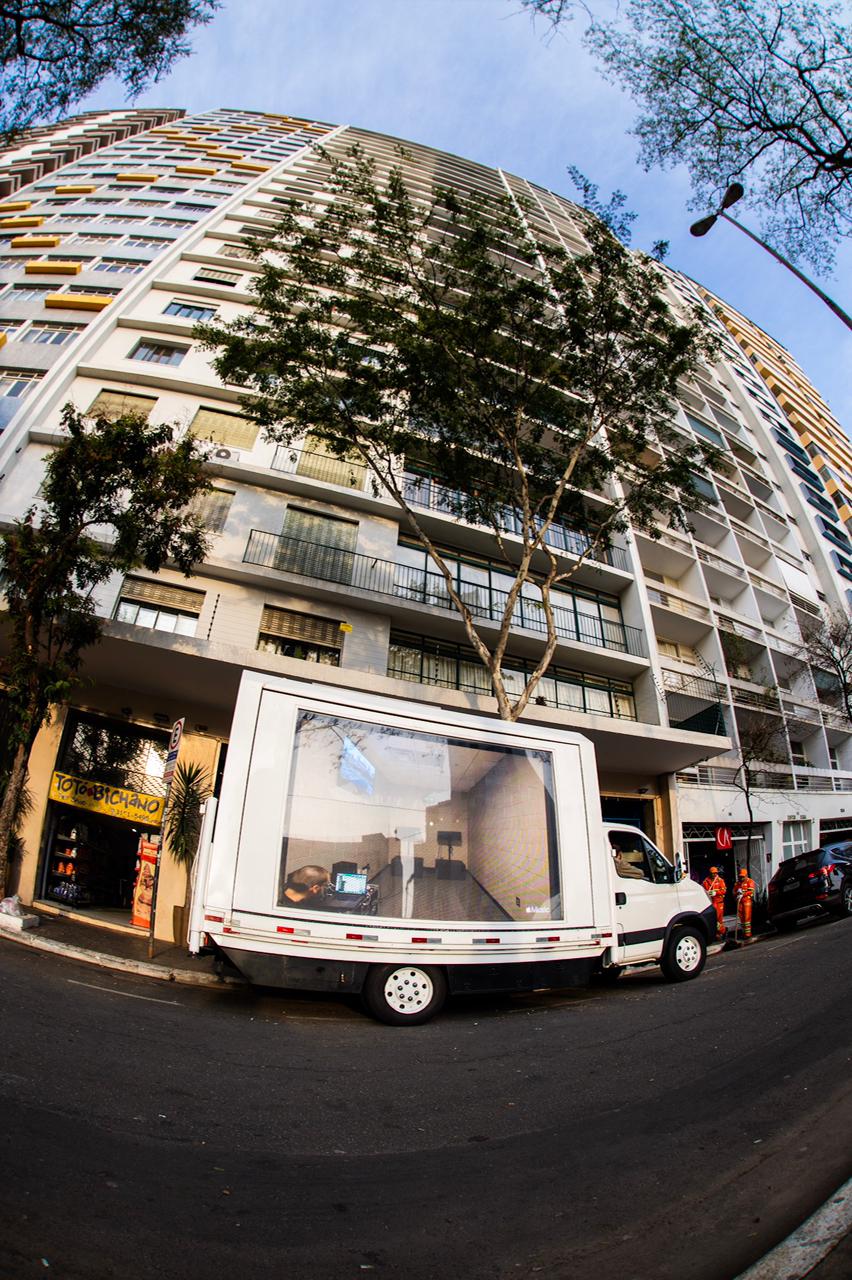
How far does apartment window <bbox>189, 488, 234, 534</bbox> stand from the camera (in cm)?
1581

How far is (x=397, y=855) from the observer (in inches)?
232

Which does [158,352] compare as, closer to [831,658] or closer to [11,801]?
[11,801]

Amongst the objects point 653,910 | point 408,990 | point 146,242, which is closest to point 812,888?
point 653,910

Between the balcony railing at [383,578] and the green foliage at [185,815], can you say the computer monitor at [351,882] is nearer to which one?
the green foliage at [185,815]

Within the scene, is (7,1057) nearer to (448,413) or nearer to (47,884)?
(47,884)

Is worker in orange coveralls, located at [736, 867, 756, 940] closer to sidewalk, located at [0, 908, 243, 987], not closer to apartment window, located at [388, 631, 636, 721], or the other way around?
apartment window, located at [388, 631, 636, 721]

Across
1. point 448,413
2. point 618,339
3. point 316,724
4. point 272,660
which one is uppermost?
point 618,339

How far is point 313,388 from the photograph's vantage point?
1162 cm

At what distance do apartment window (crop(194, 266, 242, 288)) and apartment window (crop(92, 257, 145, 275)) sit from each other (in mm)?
3696

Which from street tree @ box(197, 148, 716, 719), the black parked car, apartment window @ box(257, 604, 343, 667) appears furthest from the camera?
apartment window @ box(257, 604, 343, 667)

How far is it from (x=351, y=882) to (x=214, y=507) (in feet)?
43.4

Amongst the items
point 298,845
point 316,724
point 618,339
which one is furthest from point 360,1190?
point 618,339

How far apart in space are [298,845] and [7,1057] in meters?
2.50

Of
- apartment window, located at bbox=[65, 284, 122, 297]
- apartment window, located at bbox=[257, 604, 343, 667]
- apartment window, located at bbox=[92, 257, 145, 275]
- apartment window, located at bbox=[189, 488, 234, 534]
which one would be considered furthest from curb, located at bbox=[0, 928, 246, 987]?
apartment window, located at bbox=[92, 257, 145, 275]
